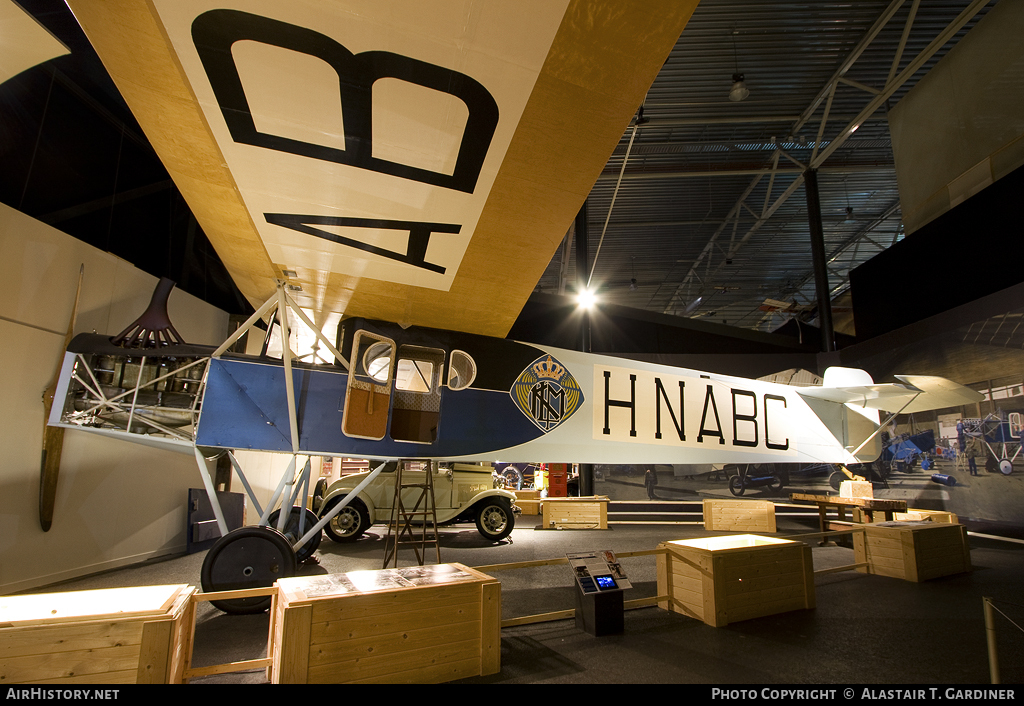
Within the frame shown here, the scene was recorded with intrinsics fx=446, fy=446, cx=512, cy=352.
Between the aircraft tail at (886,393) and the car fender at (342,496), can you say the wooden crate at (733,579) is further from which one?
the car fender at (342,496)

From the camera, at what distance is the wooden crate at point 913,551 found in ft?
16.9

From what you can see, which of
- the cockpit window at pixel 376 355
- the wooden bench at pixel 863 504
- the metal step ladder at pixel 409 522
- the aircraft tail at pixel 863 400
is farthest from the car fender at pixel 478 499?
the wooden bench at pixel 863 504

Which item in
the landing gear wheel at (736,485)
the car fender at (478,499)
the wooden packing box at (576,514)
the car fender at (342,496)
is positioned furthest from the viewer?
the landing gear wheel at (736,485)

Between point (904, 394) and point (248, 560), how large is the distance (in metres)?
7.61

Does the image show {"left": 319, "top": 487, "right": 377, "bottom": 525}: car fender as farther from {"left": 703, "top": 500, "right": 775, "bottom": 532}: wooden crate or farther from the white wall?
{"left": 703, "top": 500, "right": 775, "bottom": 532}: wooden crate

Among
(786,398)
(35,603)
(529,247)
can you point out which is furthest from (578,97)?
(786,398)

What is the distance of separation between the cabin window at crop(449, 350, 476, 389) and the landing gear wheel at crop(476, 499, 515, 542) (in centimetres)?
437

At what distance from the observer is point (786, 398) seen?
5.80 metres

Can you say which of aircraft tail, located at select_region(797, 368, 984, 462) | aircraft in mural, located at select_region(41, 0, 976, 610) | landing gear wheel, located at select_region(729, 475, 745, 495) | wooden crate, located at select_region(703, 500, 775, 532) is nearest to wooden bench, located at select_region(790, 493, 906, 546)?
wooden crate, located at select_region(703, 500, 775, 532)

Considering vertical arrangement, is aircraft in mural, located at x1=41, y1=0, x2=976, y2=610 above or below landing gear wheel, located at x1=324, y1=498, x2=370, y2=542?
above

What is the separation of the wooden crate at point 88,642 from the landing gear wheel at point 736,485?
37.7 feet

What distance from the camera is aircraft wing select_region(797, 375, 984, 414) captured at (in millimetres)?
5496

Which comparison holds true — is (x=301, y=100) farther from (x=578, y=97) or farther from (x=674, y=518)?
(x=674, y=518)

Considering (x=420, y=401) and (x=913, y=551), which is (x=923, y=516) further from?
(x=420, y=401)
